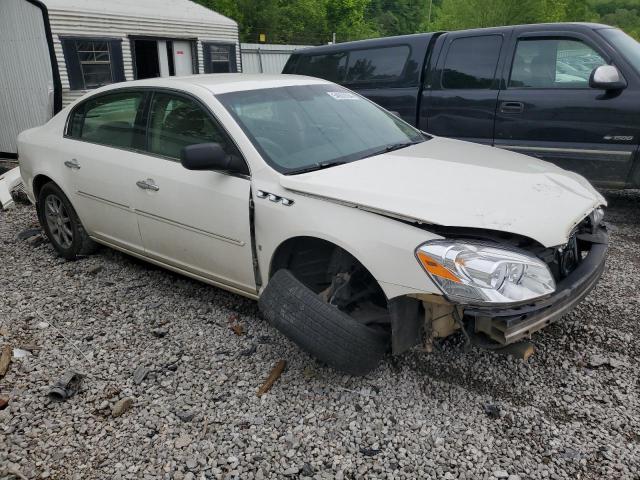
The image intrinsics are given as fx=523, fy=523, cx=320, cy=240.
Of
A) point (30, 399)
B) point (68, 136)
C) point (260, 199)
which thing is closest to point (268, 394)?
point (260, 199)

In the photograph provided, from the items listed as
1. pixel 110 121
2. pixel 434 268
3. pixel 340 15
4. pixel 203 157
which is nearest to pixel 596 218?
pixel 434 268

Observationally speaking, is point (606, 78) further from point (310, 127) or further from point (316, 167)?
point (316, 167)

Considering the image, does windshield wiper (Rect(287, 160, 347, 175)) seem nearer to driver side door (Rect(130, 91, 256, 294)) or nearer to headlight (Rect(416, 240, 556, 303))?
driver side door (Rect(130, 91, 256, 294))

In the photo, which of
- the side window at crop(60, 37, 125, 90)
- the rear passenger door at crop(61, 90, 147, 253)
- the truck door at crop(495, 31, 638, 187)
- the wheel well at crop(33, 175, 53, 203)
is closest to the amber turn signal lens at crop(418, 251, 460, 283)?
the rear passenger door at crop(61, 90, 147, 253)

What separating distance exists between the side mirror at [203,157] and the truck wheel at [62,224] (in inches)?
77.9

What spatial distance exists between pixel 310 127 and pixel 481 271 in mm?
1604

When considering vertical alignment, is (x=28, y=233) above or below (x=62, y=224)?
below

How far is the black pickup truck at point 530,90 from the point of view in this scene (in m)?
4.99

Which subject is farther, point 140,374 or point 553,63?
point 553,63

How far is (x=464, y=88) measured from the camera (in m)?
5.85

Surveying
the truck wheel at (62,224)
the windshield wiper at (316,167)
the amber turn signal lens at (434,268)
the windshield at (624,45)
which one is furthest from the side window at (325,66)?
the amber turn signal lens at (434,268)

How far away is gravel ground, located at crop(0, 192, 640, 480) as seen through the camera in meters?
2.39

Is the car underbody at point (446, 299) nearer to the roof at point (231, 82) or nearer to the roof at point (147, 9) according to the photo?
the roof at point (231, 82)

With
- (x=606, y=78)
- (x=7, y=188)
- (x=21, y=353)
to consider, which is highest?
(x=606, y=78)
